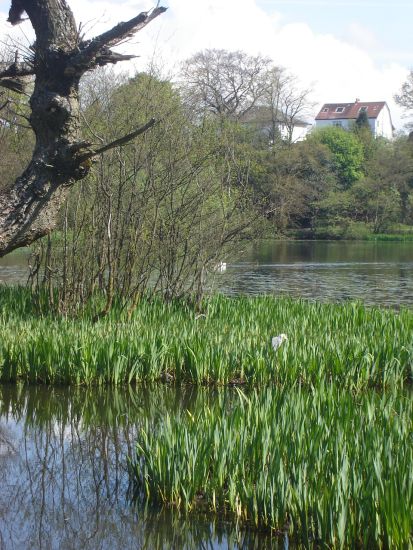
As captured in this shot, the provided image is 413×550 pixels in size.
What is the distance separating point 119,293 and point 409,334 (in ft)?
16.9

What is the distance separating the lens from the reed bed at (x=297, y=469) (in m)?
4.38

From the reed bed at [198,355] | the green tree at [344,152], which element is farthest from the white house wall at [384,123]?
the reed bed at [198,355]

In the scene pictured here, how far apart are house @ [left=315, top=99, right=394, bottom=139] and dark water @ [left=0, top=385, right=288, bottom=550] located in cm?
8663

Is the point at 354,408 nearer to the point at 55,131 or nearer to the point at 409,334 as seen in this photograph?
the point at 55,131

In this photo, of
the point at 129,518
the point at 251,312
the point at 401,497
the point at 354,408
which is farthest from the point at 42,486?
the point at 251,312

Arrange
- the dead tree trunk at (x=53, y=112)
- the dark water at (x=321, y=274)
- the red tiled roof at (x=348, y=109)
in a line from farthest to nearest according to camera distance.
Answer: the red tiled roof at (x=348, y=109)
the dark water at (x=321, y=274)
the dead tree trunk at (x=53, y=112)

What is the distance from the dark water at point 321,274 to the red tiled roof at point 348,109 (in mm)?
52068

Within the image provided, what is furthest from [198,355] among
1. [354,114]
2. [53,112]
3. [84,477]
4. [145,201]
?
[354,114]

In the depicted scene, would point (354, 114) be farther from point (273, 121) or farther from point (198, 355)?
point (198, 355)

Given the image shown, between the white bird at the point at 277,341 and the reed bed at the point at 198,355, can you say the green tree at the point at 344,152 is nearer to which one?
the reed bed at the point at 198,355

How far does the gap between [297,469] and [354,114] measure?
92.9 metres

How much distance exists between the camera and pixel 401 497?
414 centimetres

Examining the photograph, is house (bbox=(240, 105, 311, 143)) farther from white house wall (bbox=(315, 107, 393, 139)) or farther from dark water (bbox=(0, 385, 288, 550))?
dark water (bbox=(0, 385, 288, 550))

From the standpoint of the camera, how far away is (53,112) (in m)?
3.95
